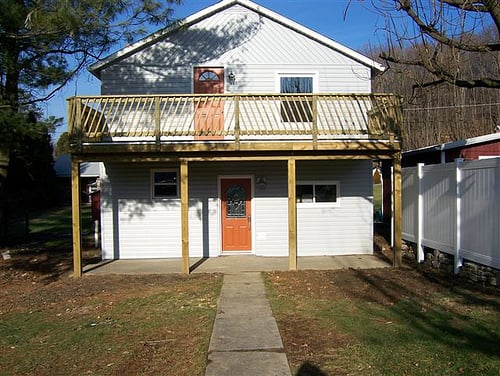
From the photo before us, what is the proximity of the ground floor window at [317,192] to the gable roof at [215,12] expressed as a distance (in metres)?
3.40

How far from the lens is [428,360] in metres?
A: 5.23

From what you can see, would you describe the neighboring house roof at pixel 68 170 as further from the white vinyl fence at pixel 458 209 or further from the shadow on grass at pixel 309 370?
the shadow on grass at pixel 309 370

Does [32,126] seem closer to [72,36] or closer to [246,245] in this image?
[72,36]

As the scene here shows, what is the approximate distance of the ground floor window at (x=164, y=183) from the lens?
13320 mm

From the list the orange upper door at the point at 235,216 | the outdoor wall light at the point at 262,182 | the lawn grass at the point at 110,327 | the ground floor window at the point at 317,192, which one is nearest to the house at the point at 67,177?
the orange upper door at the point at 235,216

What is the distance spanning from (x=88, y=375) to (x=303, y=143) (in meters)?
7.16

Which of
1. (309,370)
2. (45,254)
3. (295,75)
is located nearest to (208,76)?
(295,75)

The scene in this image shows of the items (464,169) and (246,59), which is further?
(246,59)

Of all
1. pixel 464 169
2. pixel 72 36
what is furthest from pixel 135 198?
pixel 464 169

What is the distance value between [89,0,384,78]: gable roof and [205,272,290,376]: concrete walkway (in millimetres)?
7212

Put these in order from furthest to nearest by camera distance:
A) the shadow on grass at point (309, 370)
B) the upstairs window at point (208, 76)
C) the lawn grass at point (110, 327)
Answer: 1. the upstairs window at point (208, 76)
2. the lawn grass at point (110, 327)
3. the shadow on grass at point (309, 370)

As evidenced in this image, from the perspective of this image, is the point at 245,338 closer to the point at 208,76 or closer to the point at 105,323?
the point at 105,323

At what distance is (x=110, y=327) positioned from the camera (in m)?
6.90

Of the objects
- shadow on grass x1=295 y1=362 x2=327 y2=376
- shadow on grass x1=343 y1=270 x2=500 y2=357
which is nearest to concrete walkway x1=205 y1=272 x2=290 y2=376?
shadow on grass x1=295 y1=362 x2=327 y2=376
